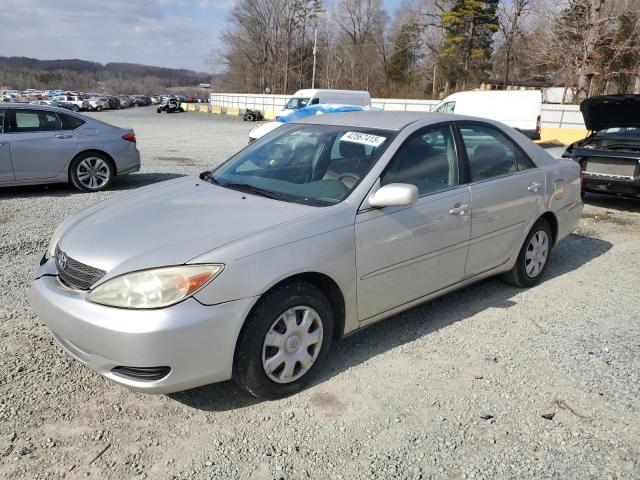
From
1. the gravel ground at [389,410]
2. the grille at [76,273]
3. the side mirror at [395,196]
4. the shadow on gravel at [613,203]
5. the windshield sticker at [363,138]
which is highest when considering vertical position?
the windshield sticker at [363,138]

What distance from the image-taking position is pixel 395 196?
3080 millimetres

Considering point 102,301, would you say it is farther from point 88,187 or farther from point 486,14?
point 486,14

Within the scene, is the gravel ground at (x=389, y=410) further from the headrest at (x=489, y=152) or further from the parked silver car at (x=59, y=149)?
the parked silver car at (x=59, y=149)

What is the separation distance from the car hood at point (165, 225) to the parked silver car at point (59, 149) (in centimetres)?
533

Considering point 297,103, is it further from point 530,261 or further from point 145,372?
point 145,372

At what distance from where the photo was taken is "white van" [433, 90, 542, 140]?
18.2 m

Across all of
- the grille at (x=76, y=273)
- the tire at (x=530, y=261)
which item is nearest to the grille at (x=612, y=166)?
the tire at (x=530, y=261)

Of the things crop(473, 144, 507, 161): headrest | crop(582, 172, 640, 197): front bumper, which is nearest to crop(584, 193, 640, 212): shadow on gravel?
crop(582, 172, 640, 197): front bumper

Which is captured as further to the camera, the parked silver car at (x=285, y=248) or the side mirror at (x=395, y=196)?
the side mirror at (x=395, y=196)

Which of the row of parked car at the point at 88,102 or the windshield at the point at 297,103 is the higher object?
the windshield at the point at 297,103

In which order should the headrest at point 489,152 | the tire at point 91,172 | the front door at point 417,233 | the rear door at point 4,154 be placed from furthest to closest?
the tire at point 91,172
the rear door at point 4,154
the headrest at point 489,152
the front door at point 417,233

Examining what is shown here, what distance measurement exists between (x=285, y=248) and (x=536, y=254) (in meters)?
2.89

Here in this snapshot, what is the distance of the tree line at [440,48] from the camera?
95.9 feet

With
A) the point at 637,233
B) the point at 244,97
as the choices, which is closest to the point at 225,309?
the point at 637,233
